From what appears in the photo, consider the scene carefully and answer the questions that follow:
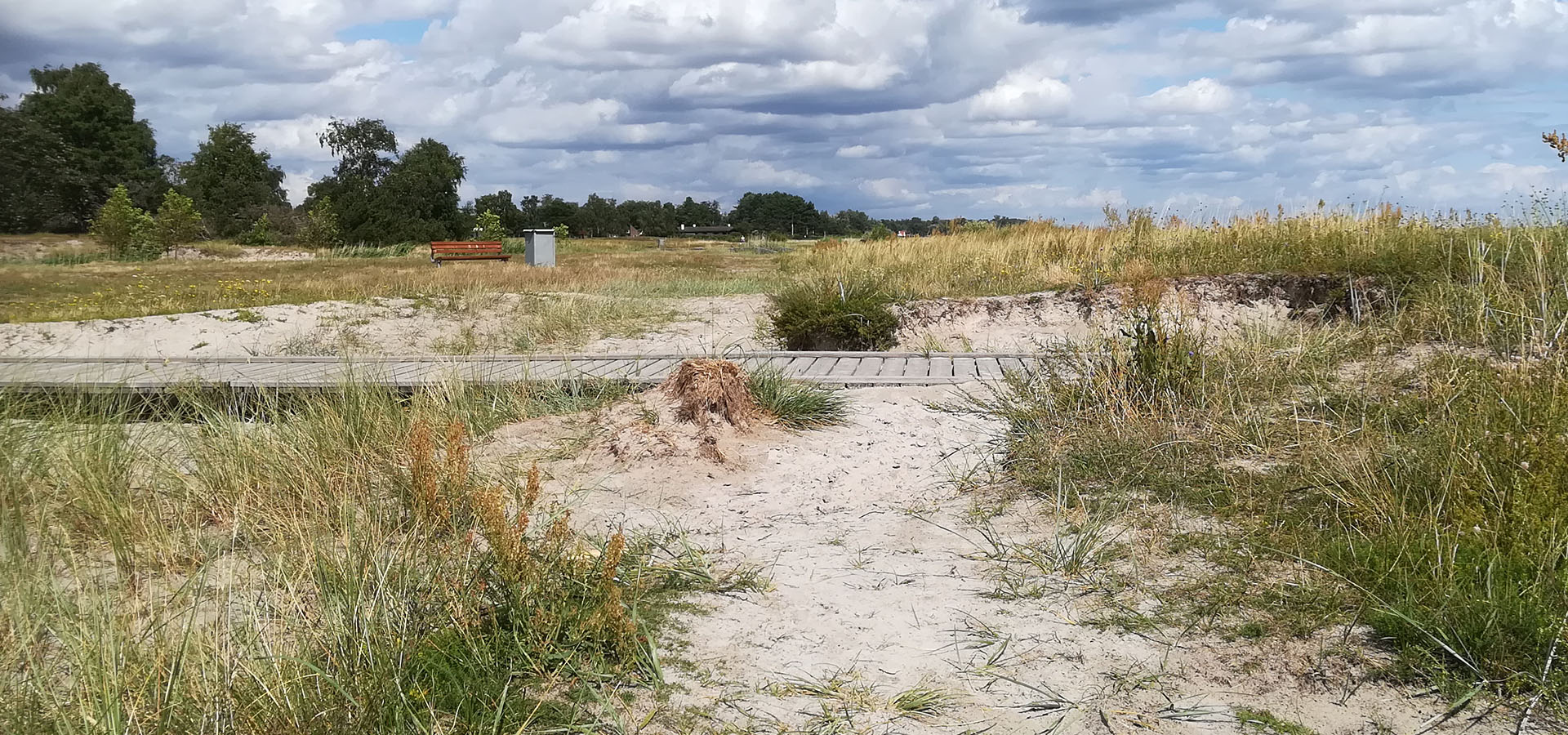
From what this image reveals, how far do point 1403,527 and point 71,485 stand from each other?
541 cm

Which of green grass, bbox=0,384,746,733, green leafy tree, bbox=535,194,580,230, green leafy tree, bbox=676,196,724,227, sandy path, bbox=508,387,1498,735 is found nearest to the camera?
green grass, bbox=0,384,746,733

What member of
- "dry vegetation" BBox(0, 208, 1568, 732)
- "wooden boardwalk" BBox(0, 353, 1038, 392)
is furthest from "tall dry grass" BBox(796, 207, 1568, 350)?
"wooden boardwalk" BBox(0, 353, 1038, 392)

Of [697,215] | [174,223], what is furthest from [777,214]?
[174,223]

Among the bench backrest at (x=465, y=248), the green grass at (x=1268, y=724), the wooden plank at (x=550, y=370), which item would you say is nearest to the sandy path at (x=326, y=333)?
the wooden plank at (x=550, y=370)

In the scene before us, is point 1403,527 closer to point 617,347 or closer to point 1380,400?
point 1380,400

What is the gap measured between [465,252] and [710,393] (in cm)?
2597

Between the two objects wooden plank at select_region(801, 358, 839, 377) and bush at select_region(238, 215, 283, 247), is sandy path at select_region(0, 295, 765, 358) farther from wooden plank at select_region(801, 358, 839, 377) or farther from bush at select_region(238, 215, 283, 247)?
bush at select_region(238, 215, 283, 247)

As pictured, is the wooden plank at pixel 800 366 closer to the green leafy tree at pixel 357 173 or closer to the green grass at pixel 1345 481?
the green grass at pixel 1345 481

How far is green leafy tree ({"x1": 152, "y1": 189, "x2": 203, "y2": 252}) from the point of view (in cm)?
3481

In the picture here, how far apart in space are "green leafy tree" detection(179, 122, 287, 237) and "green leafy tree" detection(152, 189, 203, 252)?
50.7 ft

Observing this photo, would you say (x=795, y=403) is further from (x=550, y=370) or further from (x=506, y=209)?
(x=506, y=209)

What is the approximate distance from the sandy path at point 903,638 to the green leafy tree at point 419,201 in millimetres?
48988

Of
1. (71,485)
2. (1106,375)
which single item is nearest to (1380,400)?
(1106,375)

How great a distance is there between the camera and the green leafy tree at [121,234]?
29766 millimetres
